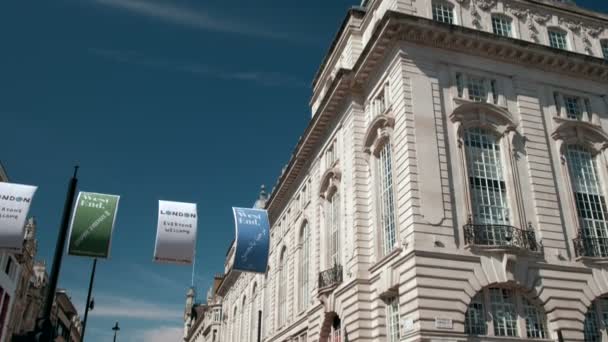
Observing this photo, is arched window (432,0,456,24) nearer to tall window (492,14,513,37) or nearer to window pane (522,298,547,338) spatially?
tall window (492,14,513,37)

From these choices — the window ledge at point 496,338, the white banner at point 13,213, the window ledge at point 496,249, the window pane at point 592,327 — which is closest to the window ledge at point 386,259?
the window ledge at point 496,249

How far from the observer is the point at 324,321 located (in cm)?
3164

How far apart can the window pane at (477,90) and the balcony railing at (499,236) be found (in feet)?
22.1

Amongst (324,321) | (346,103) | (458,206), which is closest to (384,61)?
(346,103)

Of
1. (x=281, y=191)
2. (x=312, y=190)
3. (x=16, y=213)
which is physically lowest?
(x=16, y=213)

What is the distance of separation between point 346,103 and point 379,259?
1044 centimetres

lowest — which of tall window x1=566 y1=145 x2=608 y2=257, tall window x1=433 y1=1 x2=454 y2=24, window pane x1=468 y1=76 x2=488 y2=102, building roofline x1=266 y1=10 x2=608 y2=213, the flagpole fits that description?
the flagpole

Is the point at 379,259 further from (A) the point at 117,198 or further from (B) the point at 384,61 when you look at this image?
(A) the point at 117,198

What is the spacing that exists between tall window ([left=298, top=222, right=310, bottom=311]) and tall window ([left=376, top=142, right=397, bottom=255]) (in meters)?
12.7

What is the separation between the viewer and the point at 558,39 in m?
31.8

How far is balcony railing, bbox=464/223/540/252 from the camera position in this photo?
2330 centimetres

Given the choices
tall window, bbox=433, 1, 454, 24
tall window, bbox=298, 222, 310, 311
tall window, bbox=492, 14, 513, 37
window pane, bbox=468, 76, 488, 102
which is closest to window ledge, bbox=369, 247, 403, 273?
window pane, bbox=468, 76, 488, 102

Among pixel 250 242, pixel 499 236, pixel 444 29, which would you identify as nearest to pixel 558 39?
pixel 444 29

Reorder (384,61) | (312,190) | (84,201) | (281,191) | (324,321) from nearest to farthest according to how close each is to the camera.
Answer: (84,201), (384,61), (324,321), (312,190), (281,191)
